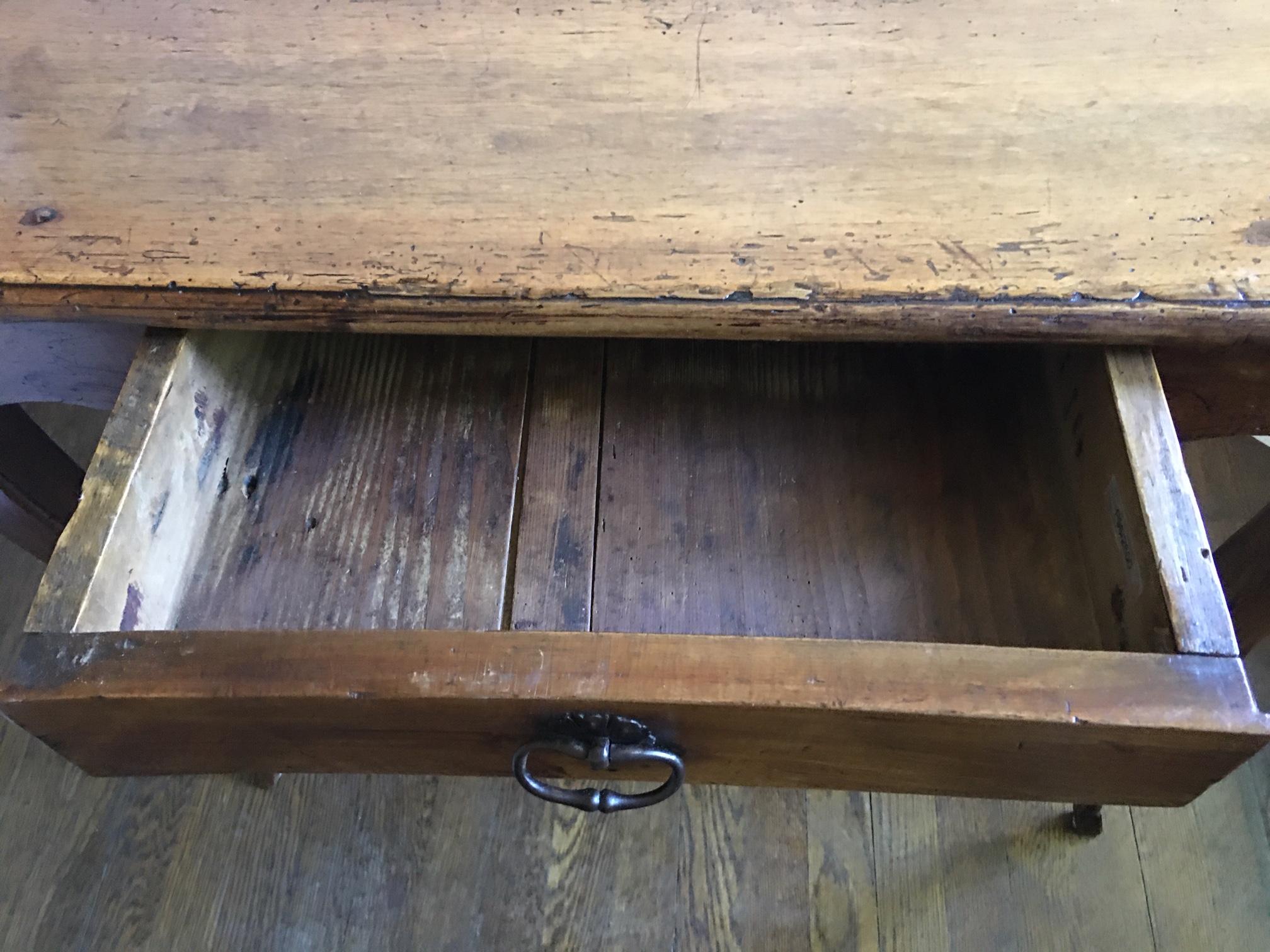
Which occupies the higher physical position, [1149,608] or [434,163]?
[434,163]

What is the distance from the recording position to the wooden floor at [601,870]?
2.81 feet

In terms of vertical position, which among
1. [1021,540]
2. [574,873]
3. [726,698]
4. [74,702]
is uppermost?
[74,702]

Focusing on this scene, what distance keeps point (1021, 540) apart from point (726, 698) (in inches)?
10.2

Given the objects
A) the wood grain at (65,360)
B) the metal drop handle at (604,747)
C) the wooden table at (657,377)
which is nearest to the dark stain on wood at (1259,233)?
the wooden table at (657,377)

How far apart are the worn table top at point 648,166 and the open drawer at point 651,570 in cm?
7

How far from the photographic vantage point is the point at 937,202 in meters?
0.49

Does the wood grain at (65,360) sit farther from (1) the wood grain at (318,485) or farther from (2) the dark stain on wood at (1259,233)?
(2) the dark stain on wood at (1259,233)

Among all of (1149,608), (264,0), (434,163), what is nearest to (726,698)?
(1149,608)

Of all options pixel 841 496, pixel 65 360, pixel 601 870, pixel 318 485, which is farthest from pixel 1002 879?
pixel 65 360

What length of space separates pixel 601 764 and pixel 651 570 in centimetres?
16

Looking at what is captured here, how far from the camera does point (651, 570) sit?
0.58 m

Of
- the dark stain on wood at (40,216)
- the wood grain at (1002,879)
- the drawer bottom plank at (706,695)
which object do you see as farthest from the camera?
the wood grain at (1002,879)

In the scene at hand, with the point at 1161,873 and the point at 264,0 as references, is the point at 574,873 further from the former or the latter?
the point at 264,0

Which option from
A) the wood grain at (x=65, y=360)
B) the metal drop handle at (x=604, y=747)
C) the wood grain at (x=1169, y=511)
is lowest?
the wood grain at (x=1169, y=511)
